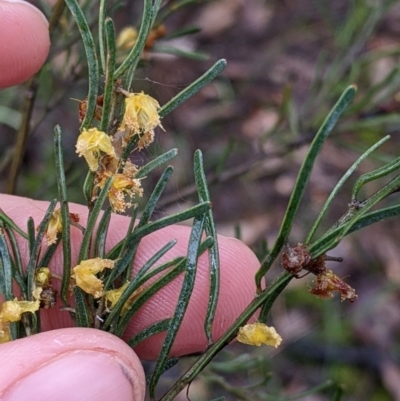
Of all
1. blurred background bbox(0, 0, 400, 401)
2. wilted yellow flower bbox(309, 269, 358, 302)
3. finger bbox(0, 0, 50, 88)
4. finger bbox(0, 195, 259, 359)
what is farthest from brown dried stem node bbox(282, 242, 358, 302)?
blurred background bbox(0, 0, 400, 401)

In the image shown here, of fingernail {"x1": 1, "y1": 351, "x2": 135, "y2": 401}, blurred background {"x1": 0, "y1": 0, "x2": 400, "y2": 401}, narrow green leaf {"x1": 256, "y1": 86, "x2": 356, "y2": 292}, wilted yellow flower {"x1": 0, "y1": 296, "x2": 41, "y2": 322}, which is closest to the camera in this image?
narrow green leaf {"x1": 256, "y1": 86, "x2": 356, "y2": 292}

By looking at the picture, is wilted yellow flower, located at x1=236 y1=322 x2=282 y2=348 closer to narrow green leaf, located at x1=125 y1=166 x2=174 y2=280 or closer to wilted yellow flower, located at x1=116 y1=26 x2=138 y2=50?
narrow green leaf, located at x1=125 y1=166 x2=174 y2=280

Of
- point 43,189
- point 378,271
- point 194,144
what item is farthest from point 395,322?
point 43,189

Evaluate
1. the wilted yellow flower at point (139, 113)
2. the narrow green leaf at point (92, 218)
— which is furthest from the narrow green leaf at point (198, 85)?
the narrow green leaf at point (92, 218)

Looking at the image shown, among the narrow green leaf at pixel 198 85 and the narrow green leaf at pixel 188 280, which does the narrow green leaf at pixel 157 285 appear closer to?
the narrow green leaf at pixel 188 280

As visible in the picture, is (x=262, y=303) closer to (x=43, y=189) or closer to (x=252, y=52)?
(x=43, y=189)

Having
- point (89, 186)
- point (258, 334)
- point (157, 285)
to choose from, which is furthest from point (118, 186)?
point (258, 334)
